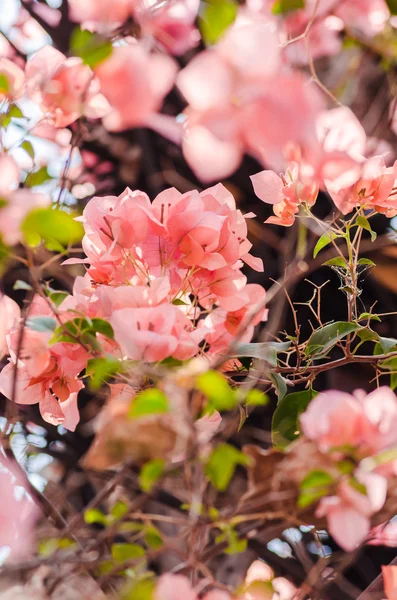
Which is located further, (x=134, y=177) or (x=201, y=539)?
(x=134, y=177)

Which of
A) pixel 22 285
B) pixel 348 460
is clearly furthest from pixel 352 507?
pixel 22 285

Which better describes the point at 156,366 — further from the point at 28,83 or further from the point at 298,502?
the point at 28,83

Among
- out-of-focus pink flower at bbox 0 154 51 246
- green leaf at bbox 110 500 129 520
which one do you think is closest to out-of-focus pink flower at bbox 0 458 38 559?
green leaf at bbox 110 500 129 520

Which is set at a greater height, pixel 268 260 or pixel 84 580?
pixel 84 580

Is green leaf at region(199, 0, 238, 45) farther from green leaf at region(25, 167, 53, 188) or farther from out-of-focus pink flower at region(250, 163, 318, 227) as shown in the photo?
out-of-focus pink flower at region(250, 163, 318, 227)

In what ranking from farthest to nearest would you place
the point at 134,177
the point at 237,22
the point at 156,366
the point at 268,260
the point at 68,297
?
1. the point at 134,177
2. the point at 268,260
3. the point at 68,297
4. the point at 156,366
5. the point at 237,22

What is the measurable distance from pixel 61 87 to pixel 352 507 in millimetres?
395

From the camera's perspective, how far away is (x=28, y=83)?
650mm

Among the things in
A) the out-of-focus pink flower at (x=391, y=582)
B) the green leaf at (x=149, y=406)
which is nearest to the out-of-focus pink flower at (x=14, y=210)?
the green leaf at (x=149, y=406)

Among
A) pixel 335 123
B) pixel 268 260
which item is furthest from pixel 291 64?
pixel 268 260

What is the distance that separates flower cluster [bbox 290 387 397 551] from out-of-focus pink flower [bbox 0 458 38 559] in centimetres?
20

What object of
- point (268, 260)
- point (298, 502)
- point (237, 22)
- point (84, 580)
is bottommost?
point (268, 260)

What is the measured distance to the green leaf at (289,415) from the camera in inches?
26.9

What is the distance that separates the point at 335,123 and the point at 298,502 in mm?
295
